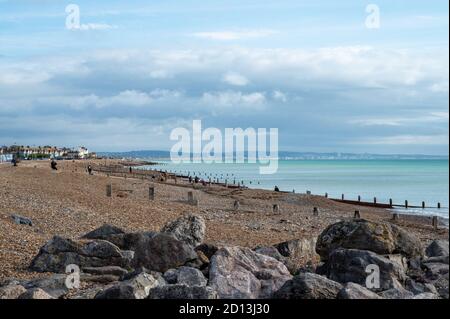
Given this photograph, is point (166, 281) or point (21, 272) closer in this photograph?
point (166, 281)

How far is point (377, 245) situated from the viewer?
44.0 ft

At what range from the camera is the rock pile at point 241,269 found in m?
9.46

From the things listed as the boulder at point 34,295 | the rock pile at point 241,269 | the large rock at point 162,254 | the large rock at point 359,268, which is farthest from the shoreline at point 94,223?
the large rock at point 359,268

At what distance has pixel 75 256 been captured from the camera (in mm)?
13055

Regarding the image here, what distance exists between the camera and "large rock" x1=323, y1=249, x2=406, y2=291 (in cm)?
1123

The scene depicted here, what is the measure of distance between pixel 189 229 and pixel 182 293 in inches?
270

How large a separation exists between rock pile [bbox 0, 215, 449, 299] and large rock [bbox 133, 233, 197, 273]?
20mm

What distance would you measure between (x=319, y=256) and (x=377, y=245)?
7.23 ft

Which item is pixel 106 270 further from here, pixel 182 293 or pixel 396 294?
pixel 396 294

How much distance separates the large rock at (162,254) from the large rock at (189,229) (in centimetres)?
280

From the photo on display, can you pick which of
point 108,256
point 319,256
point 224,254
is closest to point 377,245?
point 319,256

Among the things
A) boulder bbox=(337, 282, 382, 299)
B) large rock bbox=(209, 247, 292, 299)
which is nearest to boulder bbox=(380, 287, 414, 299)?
boulder bbox=(337, 282, 382, 299)

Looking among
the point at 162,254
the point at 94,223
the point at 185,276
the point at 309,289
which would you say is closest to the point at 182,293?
the point at 309,289

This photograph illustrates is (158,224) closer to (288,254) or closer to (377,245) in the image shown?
(288,254)
